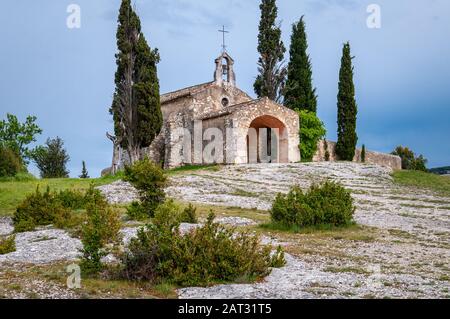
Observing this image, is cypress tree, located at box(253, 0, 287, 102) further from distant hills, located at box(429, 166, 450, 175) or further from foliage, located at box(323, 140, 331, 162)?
distant hills, located at box(429, 166, 450, 175)

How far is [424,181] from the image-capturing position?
3130 centimetres

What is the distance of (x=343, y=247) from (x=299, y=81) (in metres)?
32.8

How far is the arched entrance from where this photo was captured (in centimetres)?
3925

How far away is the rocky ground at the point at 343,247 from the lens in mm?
8711

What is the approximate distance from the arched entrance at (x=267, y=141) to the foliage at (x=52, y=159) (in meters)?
17.4

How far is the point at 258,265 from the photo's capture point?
31.5ft

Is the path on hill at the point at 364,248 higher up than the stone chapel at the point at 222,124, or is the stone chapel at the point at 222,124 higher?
the stone chapel at the point at 222,124

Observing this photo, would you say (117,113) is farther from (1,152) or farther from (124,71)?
(1,152)

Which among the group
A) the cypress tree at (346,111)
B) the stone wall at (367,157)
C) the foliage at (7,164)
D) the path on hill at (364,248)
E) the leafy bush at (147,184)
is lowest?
the path on hill at (364,248)

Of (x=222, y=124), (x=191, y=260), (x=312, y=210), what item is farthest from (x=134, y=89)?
(x=191, y=260)

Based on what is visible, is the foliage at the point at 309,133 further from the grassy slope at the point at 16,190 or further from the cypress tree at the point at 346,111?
the grassy slope at the point at 16,190

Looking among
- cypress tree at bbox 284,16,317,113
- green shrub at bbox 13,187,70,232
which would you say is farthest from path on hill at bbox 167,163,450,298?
cypress tree at bbox 284,16,317,113

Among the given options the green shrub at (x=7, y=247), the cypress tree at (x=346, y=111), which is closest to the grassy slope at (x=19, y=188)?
the green shrub at (x=7, y=247)

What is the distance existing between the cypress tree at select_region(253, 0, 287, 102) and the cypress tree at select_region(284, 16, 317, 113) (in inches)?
38.1
